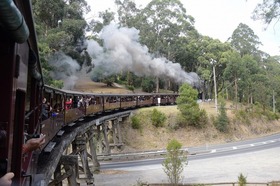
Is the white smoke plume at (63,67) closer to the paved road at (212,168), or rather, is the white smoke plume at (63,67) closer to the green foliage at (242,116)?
the paved road at (212,168)

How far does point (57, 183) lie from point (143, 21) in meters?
43.0

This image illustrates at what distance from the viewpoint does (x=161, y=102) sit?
38844 millimetres

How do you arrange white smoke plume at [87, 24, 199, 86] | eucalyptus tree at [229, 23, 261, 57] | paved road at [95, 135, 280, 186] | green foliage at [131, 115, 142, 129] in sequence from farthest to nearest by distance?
eucalyptus tree at [229, 23, 261, 57]
white smoke plume at [87, 24, 199, 86]
green foliage at [131, 115, 142, 129]
paved road at [95, 135, 280, 186]

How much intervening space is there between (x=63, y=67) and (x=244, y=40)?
139 feet

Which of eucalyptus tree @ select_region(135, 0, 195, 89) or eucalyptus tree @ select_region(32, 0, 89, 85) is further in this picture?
eucalyptus tree @ select_region(135, 0, 195, 89)

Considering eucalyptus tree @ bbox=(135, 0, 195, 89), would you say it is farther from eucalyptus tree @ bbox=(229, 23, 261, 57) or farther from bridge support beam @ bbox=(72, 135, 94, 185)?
bridge support beam @ bbox=(72, 135, 94, 185)

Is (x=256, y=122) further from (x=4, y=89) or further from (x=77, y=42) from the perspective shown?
(x=4, y=89)

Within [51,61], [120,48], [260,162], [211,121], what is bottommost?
[260,162]

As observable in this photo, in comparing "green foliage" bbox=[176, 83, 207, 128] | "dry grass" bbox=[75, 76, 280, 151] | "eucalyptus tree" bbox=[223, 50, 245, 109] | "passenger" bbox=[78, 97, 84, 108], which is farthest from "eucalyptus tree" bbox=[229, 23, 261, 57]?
"passenger" bbox=[78, 97, 84, 108]

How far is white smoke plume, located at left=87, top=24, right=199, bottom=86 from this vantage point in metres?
41.2

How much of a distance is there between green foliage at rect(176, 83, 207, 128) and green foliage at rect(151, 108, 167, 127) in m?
2.09

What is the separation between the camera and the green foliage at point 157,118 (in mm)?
32219

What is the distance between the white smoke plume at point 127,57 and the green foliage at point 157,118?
11199 mm

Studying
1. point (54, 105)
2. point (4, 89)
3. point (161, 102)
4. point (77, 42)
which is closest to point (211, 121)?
point (161, 102)
